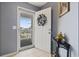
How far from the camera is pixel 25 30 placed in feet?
5.10

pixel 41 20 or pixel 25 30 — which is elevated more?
pixel 41 20

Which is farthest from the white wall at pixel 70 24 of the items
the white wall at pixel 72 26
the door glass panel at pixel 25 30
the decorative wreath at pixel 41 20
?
the door glass panel at pixel 25 30

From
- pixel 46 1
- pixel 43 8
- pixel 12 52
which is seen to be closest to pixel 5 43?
pixel 12 52

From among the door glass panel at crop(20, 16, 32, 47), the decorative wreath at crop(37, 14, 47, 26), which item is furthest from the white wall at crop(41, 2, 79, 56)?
the door glass panel at crop(20, 16, 32, 47)

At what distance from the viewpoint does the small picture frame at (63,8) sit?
1.40 meters

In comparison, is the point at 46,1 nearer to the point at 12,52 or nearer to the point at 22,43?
the point at 22,43

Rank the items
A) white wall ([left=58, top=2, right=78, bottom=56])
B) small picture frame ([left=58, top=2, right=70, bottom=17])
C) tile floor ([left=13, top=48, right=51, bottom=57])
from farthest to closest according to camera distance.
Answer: tile floor ([left=13, top=48, right=51, bottom=57]), small picture frame ([left=58, top=2, right=70, bottom=17]), white wall ([left=58, top=2, right=78, bottom=56])

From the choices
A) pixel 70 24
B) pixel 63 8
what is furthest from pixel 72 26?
pixel 63 8

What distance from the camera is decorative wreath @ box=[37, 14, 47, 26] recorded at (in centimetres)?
162

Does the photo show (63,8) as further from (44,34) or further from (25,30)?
(25,30)

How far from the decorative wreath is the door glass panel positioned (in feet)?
0.53

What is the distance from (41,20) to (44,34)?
0.26m

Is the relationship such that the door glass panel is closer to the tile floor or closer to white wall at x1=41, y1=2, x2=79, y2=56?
the tile floor

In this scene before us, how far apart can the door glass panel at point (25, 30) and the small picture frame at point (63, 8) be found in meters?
0.53
